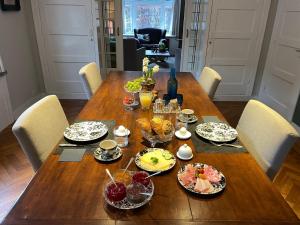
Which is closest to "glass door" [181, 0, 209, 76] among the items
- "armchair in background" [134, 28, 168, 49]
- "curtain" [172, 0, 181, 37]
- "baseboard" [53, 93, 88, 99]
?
"baseboard" [53, 93, 88, 99]

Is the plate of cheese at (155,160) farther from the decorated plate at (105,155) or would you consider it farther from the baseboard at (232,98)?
the baseboard at (232,98)

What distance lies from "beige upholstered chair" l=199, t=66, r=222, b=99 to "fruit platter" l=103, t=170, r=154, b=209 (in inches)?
51.9

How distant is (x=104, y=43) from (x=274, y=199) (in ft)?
11.9

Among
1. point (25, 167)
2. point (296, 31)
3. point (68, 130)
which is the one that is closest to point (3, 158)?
→ point (25, 167)

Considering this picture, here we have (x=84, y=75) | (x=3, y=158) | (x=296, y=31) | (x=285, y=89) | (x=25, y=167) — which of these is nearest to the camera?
(x=84, y=75)

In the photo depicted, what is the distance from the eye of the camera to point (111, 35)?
4.03m

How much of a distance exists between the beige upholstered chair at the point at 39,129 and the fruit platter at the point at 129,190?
506 mm

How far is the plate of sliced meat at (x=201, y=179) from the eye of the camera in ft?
3.05

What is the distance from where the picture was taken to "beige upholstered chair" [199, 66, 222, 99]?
2055 mm

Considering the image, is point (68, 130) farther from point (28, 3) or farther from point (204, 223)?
point (28, 3)

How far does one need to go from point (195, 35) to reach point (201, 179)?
339cm

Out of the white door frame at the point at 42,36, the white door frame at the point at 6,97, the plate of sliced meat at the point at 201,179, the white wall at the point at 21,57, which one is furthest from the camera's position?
the white door frame at the point at 42,36

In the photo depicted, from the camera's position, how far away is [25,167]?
7.23 ft

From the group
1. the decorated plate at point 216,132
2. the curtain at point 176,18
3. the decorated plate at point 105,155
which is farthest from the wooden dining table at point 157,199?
the curtain at point 176,18
